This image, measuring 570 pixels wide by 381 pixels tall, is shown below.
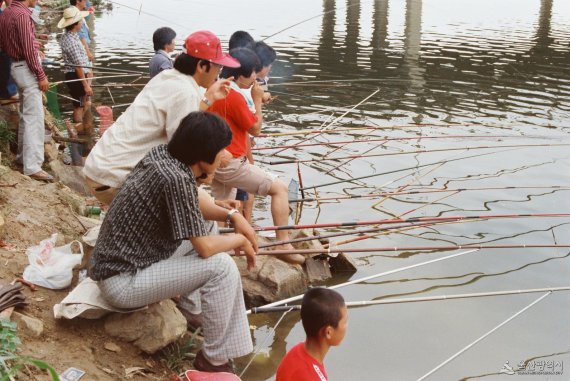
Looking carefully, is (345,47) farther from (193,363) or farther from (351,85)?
(193,363)

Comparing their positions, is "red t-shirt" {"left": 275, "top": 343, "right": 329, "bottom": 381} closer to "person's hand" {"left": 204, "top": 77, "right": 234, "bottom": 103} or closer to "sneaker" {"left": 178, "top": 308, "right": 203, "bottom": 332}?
"sneaker" {"left": 178, "top": 308, "right": 203, "bottom": 332}

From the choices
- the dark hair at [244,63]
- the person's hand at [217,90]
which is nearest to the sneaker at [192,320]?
the person's hand at [217,90]

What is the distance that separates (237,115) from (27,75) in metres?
2.22

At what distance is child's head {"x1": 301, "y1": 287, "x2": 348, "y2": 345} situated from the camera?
3.00 metres

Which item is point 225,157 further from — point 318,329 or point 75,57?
point 75,57

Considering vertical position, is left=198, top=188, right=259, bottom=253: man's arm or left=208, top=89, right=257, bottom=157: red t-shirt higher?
left=208, top=89, right=257, bottom=157: red t-shirt

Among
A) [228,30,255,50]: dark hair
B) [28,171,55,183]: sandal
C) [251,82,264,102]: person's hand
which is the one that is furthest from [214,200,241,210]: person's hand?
[28,171,55,183]: sandal

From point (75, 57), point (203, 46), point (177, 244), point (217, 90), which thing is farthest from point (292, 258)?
point (75, 57)

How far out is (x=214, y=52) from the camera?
4266 millimetres

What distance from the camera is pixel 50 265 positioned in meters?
4.11

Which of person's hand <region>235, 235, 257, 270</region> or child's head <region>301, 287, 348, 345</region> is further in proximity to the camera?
person's hand <region>235, 235, 257, 270</region>

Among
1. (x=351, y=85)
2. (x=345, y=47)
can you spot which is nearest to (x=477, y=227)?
(x=351, y=85)

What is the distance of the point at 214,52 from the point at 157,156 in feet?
3.76

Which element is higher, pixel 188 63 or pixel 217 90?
pixel 188 63
